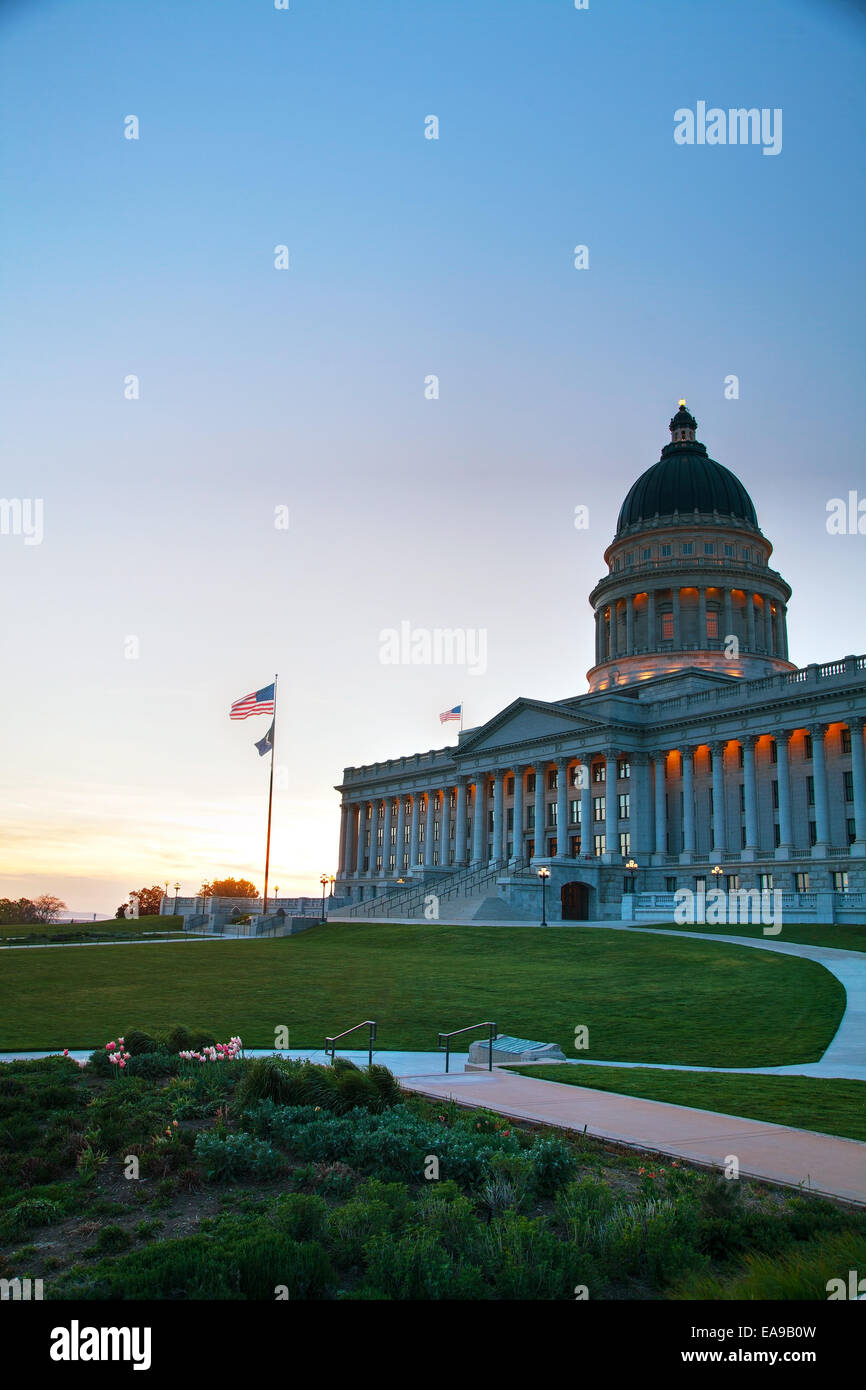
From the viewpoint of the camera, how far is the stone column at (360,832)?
12900 centimetres

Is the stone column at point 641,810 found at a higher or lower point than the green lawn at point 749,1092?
higher

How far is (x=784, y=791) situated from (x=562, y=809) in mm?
20894

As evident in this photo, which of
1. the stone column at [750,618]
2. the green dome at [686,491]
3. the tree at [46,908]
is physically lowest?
the tree at [46,908]

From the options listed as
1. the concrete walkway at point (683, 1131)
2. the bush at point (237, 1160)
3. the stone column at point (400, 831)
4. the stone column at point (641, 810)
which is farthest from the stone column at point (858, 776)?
the bush at point (237, 1160)

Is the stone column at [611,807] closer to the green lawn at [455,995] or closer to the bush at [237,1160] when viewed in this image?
the green lawn at [455,995]

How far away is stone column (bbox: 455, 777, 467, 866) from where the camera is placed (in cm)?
10444

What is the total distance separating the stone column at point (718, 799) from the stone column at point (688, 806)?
5.96ft

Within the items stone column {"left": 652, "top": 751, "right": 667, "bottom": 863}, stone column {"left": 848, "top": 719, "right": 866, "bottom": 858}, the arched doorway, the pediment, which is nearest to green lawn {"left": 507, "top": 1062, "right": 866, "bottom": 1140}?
stone column {"left": 848, "top": 719, "right": 866, "bottom": 858}

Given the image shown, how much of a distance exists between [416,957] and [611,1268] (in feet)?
122

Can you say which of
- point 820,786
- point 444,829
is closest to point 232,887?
point 444,829

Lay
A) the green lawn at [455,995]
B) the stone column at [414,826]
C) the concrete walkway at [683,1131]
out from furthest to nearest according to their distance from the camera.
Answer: the stone column at [414,826], the green lawn at [455,995], the concrete walkway at [683,1131]

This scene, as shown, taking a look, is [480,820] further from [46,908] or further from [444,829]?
[46,908]
